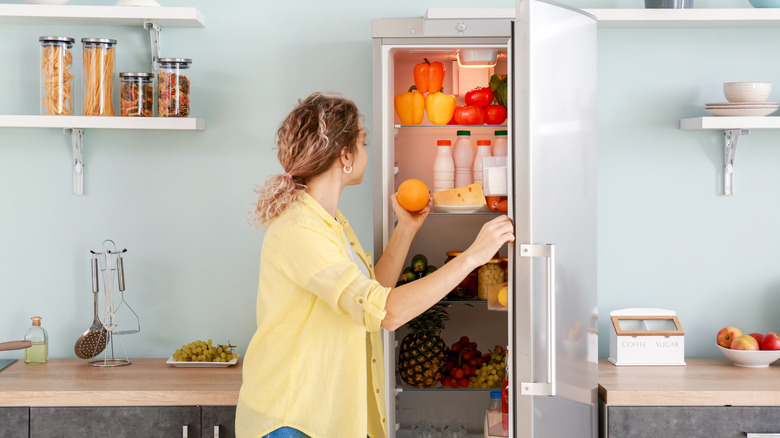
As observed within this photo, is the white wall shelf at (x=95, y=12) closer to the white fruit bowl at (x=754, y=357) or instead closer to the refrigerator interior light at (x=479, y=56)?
the refrigerator interior light at (x=479, y=56)

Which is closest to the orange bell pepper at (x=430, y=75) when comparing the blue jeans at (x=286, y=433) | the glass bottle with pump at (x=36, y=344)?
the blue jeans at (x=286, y=433)

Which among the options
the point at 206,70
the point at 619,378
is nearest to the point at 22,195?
the point at 206,70

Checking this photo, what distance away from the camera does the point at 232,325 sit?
278 cm

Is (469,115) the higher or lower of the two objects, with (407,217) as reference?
higher

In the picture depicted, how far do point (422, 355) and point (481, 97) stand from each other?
0.85 meters

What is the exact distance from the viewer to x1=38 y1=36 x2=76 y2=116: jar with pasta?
251 cm

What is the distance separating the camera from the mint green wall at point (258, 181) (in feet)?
8.95

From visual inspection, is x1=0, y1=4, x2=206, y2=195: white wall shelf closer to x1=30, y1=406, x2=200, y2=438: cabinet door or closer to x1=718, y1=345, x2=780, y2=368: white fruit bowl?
x1=30, y1=406, x2=200, y2=438: cabinet door

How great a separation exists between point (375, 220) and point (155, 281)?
0.97 meters

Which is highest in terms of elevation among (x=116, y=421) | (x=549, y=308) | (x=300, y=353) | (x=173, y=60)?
(x=173, y=60)

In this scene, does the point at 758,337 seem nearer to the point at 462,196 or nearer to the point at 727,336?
the point at 727,336

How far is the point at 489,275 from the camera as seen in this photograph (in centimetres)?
243

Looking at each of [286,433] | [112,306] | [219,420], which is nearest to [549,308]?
[286,433]

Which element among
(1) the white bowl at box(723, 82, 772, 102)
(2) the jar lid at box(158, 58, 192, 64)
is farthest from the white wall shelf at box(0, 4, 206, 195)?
(1) the white bowl at box(723, 82, 772, 102)
